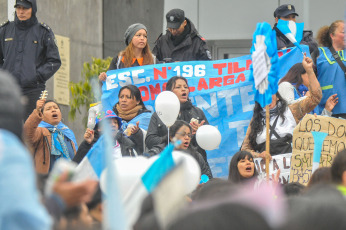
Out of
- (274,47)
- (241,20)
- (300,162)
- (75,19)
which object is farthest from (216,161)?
(75,19)

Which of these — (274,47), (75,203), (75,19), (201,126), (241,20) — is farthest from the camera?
(75,19)

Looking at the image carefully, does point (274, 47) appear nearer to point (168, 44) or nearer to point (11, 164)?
point (168, 44)

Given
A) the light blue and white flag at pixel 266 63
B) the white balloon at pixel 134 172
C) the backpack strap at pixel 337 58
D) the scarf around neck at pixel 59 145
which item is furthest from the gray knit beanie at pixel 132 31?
the white balloon at pixel 134 172

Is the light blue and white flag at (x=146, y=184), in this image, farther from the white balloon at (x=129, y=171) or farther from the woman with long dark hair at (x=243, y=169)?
the woman with long dark hair at (x=243, y=169)

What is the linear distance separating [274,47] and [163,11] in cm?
1073

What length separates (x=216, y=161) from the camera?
→ 9.34m

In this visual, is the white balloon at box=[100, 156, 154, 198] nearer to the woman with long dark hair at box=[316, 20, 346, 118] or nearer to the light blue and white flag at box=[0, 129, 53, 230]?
the light blue and white flag at box=[0, 129, 53, 230]

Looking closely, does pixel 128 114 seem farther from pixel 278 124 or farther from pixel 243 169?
pixel 243 169

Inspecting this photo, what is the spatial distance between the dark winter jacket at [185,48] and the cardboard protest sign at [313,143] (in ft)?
7.91

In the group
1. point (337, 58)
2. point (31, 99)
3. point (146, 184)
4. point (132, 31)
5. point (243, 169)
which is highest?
point (132, 31)

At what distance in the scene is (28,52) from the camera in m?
9.52

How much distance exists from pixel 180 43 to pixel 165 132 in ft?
6.21

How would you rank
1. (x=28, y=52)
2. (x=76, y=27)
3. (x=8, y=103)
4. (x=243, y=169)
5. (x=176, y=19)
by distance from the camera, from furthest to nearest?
(x=76, y=27) → (x=176, y=19) → (x=28, y=52) → (x=243, y=169) → (x=8, y=103)

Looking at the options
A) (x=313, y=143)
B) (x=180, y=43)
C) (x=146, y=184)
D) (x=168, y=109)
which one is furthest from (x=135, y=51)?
(x=146, y=184)
